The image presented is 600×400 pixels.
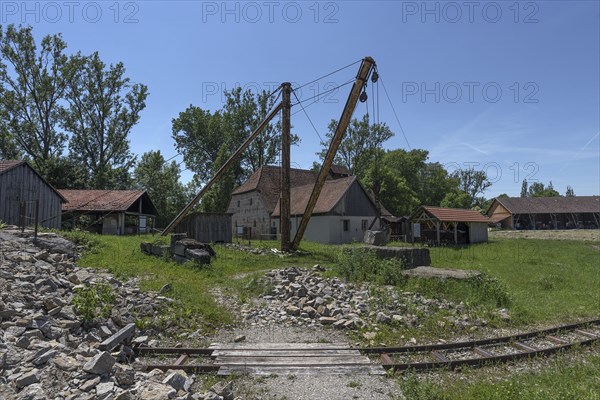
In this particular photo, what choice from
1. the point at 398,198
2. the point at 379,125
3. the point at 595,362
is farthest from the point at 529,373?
the point at 379,125

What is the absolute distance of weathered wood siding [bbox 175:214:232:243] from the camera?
23.8m

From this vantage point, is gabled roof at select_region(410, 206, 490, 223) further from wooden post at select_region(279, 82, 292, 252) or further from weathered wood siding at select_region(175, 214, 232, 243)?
weathered wood siding at select_region(175, 214, 232, 243)

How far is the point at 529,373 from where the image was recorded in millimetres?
6590

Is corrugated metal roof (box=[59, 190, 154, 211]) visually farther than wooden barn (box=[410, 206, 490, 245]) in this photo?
Yes

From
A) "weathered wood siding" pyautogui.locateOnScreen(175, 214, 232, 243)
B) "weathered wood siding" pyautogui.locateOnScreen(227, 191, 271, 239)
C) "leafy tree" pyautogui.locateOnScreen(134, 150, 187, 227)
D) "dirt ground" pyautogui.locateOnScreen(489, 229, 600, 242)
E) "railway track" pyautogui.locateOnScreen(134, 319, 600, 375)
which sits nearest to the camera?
"railway track" pyautogui.locateOnScreen(134, 319, 600, 375)

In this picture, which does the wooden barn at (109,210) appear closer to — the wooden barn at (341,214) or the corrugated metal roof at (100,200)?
the corrugated metal roof at (100,200)

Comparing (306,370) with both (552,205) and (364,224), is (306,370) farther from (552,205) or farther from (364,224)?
(552,205)

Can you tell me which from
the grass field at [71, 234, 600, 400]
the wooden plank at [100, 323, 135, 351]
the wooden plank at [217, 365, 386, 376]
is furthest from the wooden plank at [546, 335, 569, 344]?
the wooden plank at [100, 323, 135, 351]

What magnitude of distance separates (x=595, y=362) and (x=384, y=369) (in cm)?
399

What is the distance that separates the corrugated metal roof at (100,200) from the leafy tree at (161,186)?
41.9ft

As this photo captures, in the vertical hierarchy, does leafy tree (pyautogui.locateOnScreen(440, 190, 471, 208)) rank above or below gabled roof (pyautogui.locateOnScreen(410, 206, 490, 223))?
above

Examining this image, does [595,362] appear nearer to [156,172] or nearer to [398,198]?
[398,198]

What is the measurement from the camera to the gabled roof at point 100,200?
108 feet

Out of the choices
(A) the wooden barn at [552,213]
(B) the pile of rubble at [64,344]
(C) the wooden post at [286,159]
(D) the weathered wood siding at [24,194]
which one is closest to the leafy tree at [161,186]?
(D) the weathered wood siding at [24,194]
